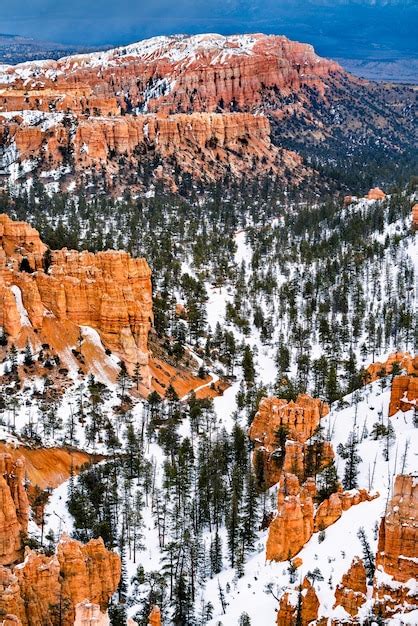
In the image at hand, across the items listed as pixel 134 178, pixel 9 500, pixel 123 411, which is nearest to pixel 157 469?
pixel 123 411

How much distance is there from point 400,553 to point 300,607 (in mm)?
5542

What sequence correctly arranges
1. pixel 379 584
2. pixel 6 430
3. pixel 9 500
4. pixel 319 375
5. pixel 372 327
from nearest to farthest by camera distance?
pixel 379 584, pixel 9 500, pixel 6 430, pixel 319 375, pixel 372 327

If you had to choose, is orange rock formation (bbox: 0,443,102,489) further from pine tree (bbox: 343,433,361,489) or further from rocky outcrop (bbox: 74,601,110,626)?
rocky outcrop (bbox: 74,601,110,626)

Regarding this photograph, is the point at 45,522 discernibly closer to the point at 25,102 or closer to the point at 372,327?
the point at 372,327

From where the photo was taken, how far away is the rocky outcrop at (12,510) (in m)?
46.2

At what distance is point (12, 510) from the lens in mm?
46969

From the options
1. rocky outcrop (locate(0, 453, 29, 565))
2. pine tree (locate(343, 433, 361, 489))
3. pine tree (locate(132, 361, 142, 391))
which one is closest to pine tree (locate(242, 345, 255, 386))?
pine tree (locate(132, 361, 142, 391))

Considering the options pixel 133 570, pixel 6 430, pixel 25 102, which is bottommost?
pixel 133 570

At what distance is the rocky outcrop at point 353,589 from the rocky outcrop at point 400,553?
2.09 feet

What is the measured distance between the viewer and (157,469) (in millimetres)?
64750

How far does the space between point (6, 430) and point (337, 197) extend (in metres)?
135

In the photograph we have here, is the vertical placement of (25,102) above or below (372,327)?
above

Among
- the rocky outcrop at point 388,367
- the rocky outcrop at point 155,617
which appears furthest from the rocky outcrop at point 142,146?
the rocky outcrop at point 155,617

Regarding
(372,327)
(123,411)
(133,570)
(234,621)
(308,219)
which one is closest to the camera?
(234,621)
